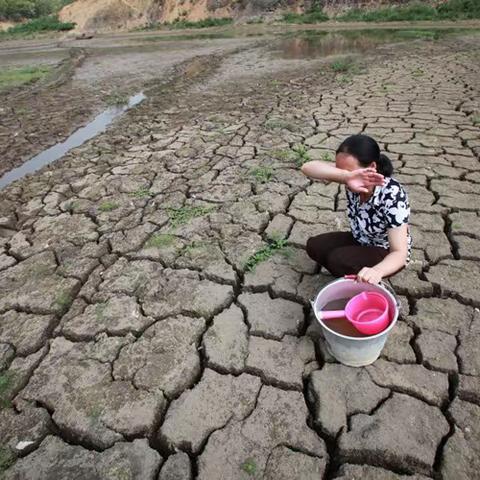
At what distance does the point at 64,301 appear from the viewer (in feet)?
8.43

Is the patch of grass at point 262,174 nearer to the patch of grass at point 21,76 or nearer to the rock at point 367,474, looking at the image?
the rock at point 367,474

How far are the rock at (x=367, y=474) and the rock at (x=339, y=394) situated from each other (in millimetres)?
150

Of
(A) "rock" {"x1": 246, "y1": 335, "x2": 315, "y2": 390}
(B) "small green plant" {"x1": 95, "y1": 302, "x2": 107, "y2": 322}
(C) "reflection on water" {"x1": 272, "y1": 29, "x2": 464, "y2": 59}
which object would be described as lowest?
(A) "rock" {"x1": 246, "y1": 335, "x2": 315, "y2": 390}

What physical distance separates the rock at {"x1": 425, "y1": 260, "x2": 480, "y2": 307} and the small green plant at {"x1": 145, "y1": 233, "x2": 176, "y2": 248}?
1759 millimetres

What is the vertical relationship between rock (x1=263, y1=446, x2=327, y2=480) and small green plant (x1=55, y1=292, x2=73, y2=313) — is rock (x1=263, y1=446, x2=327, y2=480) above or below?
below

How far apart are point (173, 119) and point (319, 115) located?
2.06m

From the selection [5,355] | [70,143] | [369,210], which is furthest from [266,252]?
[70,143]

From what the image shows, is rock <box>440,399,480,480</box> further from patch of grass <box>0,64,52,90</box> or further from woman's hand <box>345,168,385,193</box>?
patch of grass <box>0,64,52,90</box>

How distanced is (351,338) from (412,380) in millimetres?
411

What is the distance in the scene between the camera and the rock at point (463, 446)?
153 cm

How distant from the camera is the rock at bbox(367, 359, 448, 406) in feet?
5.93

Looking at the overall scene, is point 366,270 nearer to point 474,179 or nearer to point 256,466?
point 256,466

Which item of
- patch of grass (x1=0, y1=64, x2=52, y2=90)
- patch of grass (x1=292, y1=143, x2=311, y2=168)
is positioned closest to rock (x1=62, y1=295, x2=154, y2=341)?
patch of grass (x1=292, y1=143, x2=311, y2=168)

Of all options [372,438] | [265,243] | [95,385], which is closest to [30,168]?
[265,243]
